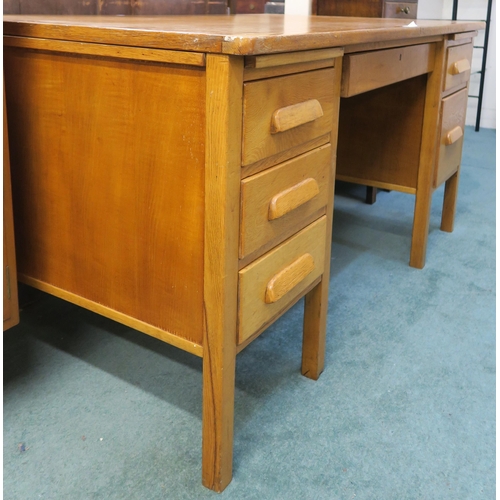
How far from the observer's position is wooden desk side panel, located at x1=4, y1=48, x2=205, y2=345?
848 mm

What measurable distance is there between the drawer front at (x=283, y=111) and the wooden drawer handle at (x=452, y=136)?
0.92 metres

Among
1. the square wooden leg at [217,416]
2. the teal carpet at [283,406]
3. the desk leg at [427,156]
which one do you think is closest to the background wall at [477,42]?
the desk leg at [427,156]

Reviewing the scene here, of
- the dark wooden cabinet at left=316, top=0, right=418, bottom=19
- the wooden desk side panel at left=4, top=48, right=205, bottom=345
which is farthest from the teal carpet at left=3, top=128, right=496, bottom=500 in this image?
the dark wooden cabinet at left=316, top=0, right=418, bottom=19

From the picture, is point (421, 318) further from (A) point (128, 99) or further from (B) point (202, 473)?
(A) point (128, 99)

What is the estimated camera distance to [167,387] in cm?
121

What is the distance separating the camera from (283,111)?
872 mm

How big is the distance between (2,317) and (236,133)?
0.55 metres

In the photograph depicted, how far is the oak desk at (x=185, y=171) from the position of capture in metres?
0.81

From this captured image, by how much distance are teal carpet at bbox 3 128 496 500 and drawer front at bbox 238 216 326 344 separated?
0.82 feet

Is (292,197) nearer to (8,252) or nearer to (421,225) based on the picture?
(8,252)

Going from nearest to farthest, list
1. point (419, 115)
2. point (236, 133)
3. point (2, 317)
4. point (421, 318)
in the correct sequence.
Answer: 1. point (236, 133)
2. point (2, 317)
3. point (421, 318)
4. point (419, 115)

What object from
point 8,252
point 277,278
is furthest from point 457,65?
point 8,252

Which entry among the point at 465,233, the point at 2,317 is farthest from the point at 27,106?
the point at 465,233

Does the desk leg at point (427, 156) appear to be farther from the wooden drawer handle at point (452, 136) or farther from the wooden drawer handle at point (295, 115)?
the wooden drawer handle at point (295, 115)
